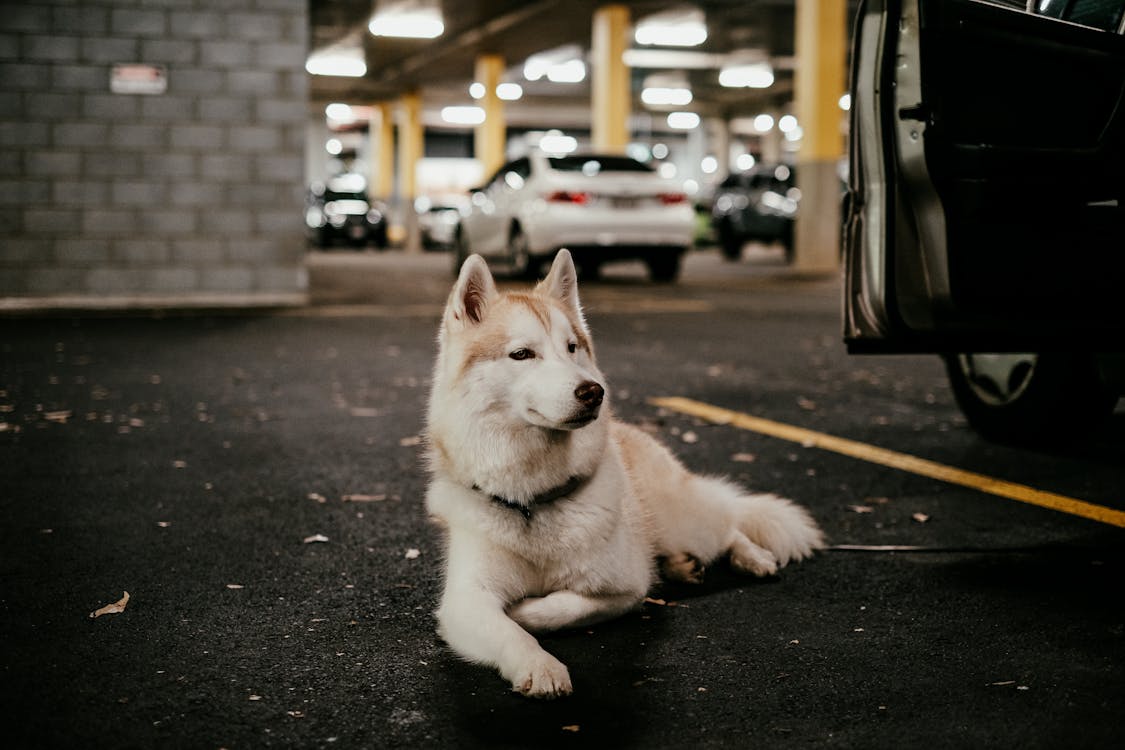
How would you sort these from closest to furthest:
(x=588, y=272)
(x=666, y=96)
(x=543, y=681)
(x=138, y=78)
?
(x=543, y=681)
(x=138, y=78)
(x=588, y=272)
(x=666, y=96)

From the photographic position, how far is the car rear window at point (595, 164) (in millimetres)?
17772

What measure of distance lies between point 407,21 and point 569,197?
50.2 ft

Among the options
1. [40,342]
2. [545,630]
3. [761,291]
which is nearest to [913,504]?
[545,630]

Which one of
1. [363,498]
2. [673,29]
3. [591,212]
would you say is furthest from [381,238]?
[363,498]

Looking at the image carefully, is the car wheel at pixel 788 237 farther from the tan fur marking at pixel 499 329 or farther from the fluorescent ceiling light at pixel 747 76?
the tan fur marking at pixel 499 329

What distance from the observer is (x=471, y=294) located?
11.4 feet

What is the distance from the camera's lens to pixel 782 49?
36.4 meters

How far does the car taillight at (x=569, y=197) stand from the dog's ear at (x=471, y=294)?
545 inches

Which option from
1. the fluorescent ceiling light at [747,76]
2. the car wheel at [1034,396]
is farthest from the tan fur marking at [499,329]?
the fluorescent ceiling light at [747,76]

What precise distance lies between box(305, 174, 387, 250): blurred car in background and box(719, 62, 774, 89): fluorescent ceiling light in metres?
12.7

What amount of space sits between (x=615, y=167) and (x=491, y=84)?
19.5 metres

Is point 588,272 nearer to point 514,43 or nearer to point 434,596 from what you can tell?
point 514,43

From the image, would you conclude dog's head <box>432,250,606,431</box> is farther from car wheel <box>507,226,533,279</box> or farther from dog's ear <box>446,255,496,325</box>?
car wheel <box>507,226,533,279</box>

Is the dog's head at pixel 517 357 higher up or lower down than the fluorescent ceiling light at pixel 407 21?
lower down
